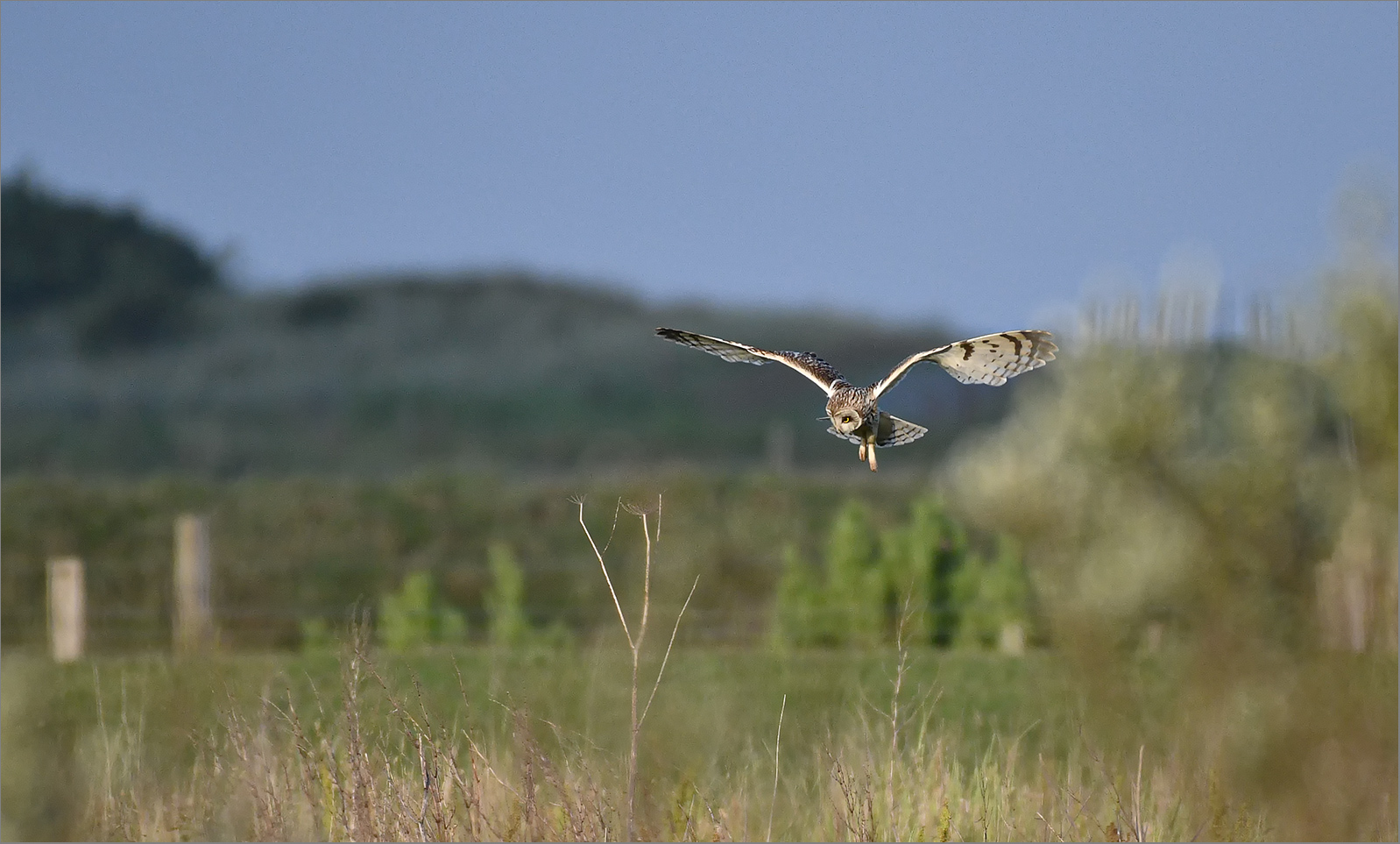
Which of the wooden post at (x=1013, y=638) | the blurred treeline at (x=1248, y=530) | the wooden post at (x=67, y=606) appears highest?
the blurred treeline at (x=1248, y=530)

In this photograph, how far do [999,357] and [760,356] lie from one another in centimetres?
41

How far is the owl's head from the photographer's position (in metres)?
2.18

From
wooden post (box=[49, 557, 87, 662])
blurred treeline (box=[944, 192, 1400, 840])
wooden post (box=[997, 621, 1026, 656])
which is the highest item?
blurred treeline (box=[944, 192, 1400, 840])

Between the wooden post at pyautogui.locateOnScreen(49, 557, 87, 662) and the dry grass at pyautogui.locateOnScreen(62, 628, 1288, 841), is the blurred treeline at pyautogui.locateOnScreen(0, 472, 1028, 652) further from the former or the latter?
the dry grass at pyautogui.locateOnScreen(62, 628, 1288, 841)

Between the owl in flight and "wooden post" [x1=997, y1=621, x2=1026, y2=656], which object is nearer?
the owl in flight

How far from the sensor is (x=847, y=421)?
7.16 feet

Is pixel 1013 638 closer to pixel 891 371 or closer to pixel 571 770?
pixel 571 770

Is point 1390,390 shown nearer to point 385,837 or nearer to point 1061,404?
point 1061,404

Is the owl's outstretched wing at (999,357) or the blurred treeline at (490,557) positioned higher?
the owl's outstretched wing at (999,357)

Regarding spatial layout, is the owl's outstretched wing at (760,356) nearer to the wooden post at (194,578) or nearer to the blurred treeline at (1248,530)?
the blurred treeline at (1248,530)

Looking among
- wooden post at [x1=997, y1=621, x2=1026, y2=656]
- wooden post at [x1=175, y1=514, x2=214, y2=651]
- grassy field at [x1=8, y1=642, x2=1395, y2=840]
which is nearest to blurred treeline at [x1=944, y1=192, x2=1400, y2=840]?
grassy field at [x1=8, y1=642, x2=1395, y2=840]

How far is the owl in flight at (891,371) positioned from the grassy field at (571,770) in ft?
1.91

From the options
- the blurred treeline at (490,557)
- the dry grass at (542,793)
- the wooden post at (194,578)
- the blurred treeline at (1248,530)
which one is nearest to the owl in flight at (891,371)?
the dry grass at (542,793)

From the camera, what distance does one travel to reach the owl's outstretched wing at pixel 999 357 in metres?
2.24
